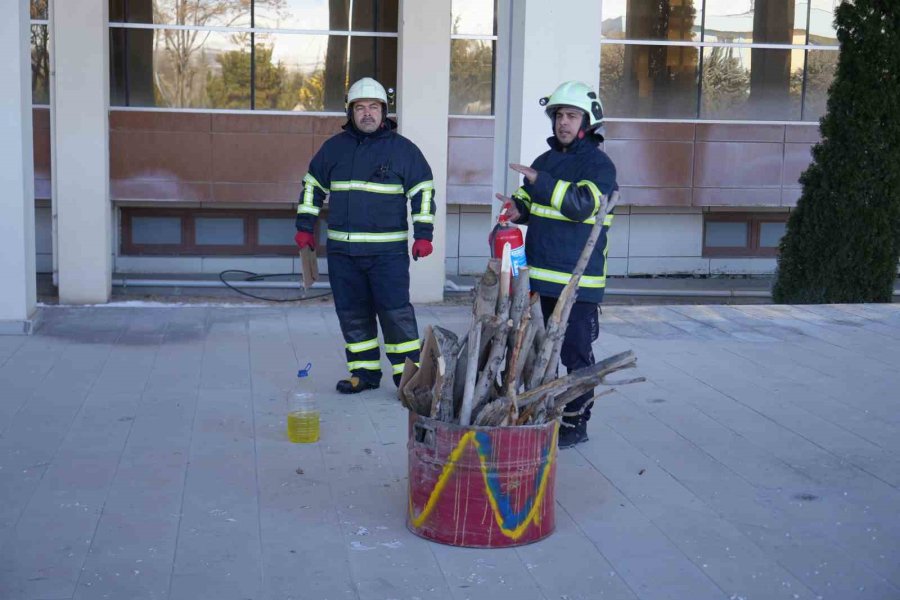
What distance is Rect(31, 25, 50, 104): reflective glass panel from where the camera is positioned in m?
13.0

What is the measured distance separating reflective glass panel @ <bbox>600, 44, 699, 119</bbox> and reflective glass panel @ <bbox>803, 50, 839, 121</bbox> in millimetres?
1563

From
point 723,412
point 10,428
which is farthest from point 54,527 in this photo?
point 723,412

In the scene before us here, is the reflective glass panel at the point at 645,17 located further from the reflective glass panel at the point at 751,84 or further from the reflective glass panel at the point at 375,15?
the reflective glass panel at the point at 375,15

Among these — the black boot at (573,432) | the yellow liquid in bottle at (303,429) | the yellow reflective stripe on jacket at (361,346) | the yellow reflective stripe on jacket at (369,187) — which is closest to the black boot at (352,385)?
the yellow reflective stripe on jacket at (361,346)

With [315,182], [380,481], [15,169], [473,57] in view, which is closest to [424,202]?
[315,182]

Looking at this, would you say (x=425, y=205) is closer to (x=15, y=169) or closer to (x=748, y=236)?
(x=15, y=169)

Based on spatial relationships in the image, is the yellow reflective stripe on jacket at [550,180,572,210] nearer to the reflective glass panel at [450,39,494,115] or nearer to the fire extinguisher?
the fire extinguisher

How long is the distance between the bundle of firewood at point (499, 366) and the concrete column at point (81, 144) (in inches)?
269

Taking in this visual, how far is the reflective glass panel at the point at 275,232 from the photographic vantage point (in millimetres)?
14172

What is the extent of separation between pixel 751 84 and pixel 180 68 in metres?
7.28

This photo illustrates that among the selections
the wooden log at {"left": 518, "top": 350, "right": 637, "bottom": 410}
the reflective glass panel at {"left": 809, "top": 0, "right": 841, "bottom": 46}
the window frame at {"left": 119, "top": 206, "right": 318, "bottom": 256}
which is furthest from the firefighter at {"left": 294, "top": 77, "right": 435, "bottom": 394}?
the reflective glass panel at {"left": 809, "top": 0, "right": 841, "bottom": 46}

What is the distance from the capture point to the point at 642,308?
10.3 meters

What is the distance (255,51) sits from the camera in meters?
13.5

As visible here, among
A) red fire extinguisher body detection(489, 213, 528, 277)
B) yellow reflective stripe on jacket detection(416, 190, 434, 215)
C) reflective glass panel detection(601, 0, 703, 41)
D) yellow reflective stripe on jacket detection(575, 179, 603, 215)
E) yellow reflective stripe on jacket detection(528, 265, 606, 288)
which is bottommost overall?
yellow reflective stripe on jacket detection(528, 265, 606, 288)
